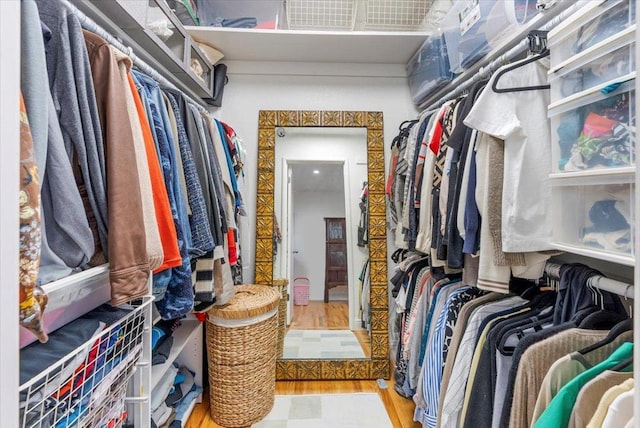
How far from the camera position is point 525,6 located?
1083mm

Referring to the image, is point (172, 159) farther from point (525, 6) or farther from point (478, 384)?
point (525, 6)

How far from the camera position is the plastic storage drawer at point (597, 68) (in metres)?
0.67

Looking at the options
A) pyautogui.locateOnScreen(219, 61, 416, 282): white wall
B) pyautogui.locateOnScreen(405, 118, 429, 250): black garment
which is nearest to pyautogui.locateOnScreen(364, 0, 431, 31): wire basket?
pyautogui.locateOnScreen(219, 61, 416, 282): white wall

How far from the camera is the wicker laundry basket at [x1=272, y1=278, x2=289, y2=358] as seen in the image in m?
2.02

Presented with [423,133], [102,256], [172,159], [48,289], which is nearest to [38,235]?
[48,289]

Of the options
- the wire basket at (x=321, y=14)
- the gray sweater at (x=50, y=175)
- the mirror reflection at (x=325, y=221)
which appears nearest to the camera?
the gray sweater at (x=50, y=175)

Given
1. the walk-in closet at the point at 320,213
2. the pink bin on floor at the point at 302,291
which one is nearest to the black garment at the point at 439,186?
the walk-in closet at the point at 320,213

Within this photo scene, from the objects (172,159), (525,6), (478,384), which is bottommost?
(478,384)

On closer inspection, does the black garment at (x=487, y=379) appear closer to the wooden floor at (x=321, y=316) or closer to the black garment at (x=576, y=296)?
the black garment at (x=576, y=296)

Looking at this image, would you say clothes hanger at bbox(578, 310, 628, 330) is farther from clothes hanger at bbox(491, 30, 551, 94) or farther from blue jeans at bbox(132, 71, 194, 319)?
blue jeans at bbox(132, 71, 194, 319)

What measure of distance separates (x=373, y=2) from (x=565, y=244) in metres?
1.64

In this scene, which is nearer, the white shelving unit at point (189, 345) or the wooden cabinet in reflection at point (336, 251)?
the white shelving unit at point (189, 345)

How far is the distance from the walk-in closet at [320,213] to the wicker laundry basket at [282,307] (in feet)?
0.05

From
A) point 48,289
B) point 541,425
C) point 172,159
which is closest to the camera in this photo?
point 48,289
